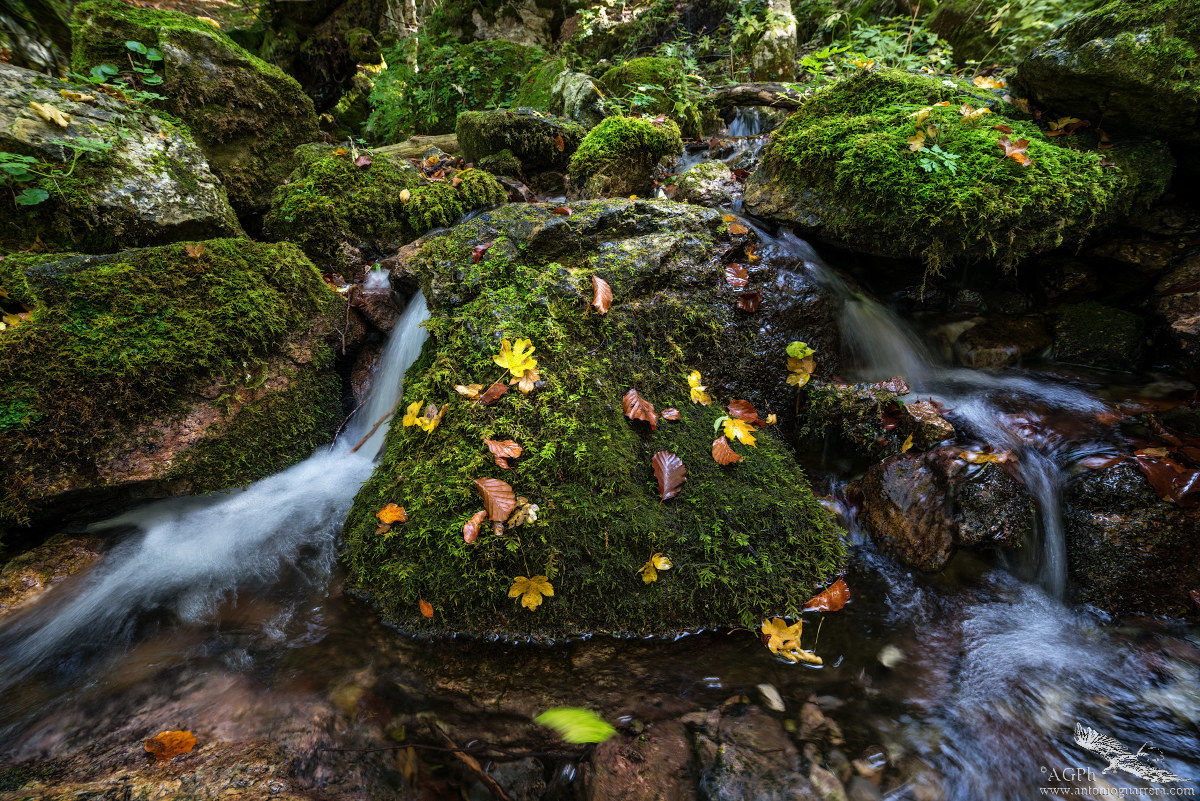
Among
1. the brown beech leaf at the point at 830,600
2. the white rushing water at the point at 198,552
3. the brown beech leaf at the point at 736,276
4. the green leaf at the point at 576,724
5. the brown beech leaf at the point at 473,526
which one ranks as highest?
the brown beech leaf at the point at 736,276

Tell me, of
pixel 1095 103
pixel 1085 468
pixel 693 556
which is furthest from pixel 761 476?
pixel 1095 103

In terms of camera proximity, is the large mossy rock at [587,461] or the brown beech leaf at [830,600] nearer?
the large mossy rock at [587,461]

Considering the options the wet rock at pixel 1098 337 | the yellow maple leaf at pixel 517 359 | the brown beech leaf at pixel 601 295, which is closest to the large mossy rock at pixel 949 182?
the wet rock at pixel 1098 337

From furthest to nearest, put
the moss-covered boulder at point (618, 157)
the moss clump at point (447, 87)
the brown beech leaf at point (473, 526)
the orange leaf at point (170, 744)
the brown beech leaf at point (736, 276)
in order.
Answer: the moss clump at point (447, 87)
the moss-covered boulder at point (618, 157)
the brown beech leaf at point (736, 276)
the brown beech leaf at point (473, 526)
the orange leaf at point (170, 744)

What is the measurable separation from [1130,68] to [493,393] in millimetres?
4904

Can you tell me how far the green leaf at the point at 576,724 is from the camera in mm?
1835

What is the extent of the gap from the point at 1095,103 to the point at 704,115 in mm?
5105

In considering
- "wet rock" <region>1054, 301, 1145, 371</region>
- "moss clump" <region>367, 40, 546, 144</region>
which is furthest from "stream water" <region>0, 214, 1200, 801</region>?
"moss clump" <region>367, 40, 546, 144</region>

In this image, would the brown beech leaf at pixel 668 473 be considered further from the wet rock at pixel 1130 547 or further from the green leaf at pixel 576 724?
the wet rock at pixel 1130 547

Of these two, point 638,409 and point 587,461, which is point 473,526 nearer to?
point 587,461

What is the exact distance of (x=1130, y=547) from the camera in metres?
2.49

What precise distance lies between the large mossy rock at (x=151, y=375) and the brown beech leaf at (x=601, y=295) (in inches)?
100

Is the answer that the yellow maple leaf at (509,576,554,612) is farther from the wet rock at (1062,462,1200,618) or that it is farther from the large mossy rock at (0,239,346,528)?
the wet rock at (1062,462,1200,618)

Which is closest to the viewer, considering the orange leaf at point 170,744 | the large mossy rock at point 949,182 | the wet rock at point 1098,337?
the orange leaf at point 170,744
